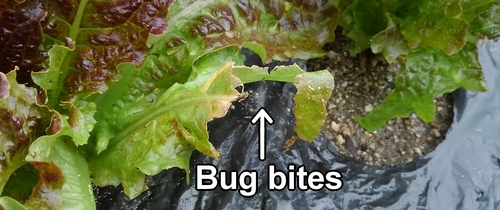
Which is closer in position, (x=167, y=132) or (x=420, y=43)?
(x=167, y=132)

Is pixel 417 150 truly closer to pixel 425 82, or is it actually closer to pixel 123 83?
pixel 425 82

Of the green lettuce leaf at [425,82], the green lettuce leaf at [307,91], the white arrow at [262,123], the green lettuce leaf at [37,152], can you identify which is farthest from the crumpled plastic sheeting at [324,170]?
the green lettuce leaf at [307,91]

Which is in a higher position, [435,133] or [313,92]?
[313,92]

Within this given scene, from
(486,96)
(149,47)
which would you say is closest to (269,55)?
(149,47)

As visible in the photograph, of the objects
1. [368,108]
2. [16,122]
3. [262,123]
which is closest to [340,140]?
[368,108]

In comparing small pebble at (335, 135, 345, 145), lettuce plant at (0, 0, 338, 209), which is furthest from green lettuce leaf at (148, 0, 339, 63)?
small pebble at (335, 135, 345, 145)

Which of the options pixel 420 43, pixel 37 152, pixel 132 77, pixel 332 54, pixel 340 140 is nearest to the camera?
pixel 37 152

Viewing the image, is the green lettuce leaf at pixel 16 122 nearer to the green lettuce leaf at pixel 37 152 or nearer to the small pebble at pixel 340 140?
the green lettuce leaf at pixel 37 152

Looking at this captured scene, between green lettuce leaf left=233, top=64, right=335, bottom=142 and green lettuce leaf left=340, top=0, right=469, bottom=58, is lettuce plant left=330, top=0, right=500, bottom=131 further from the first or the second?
green lettuce leaf left=233, top=64, right=335, bottom=142
